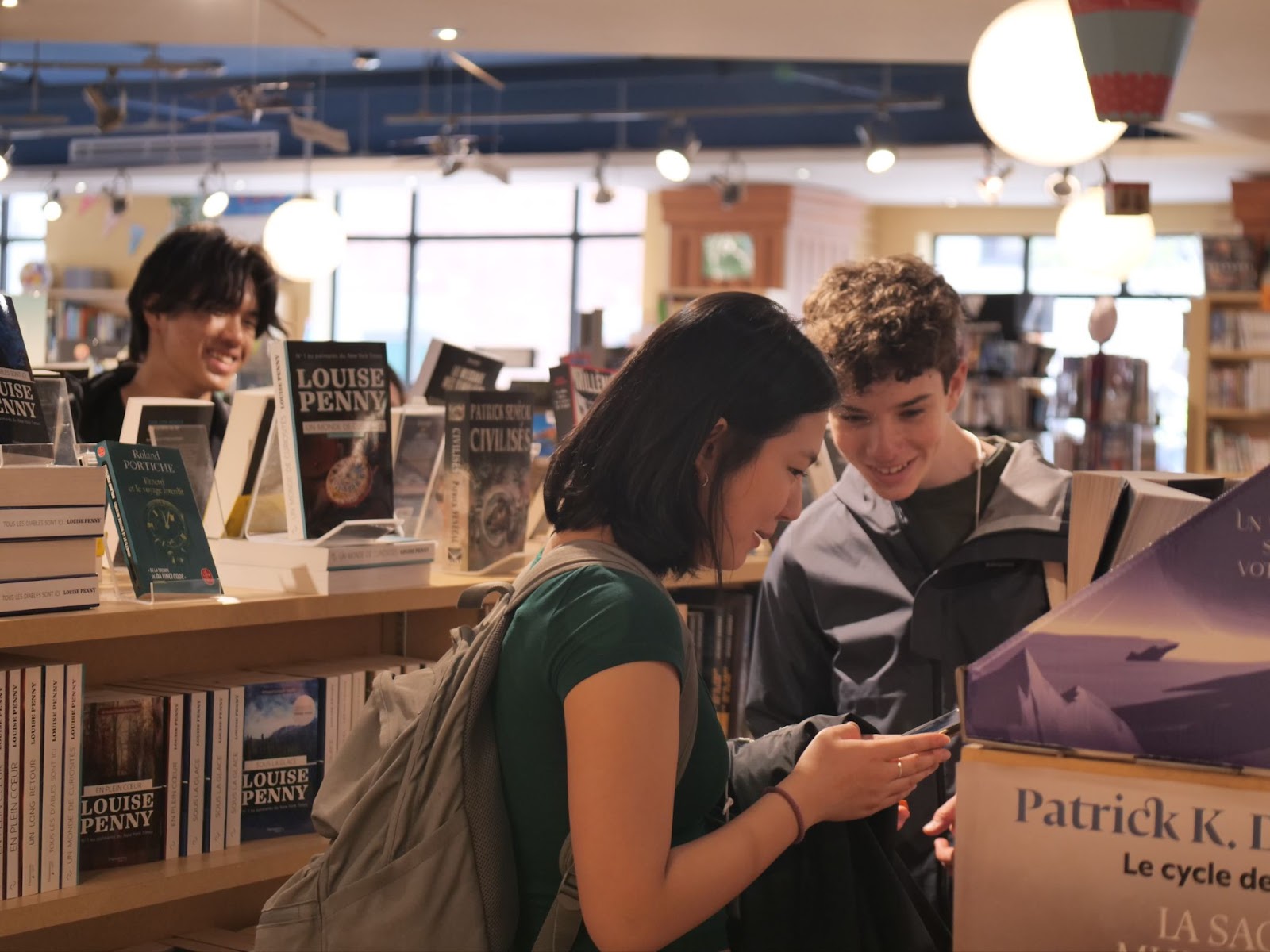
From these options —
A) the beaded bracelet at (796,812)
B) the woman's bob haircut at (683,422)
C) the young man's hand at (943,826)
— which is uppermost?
the woman's bob haircut at (683,422)

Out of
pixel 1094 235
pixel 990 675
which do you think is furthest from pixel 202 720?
pixel 1094 235

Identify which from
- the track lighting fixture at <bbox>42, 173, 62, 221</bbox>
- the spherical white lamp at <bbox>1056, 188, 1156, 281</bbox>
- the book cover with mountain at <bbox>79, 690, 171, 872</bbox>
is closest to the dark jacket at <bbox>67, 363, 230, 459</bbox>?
the book cover with mountain at <bbox>79, 690, 171, 872</bbox>

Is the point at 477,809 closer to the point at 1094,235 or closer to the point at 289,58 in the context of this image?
the point at 1094,235

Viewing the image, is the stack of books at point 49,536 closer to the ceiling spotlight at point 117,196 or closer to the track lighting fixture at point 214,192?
the track lighting fixture at point 214,192

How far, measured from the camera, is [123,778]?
2039 mm

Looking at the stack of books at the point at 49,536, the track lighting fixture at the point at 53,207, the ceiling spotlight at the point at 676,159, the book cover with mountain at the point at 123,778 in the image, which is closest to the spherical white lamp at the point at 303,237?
the ceiling spotlight at the point at 676,159

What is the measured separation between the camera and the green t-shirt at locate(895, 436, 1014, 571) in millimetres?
2135

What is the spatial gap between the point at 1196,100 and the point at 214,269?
6.32m

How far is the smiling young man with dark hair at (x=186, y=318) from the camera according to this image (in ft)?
11.9

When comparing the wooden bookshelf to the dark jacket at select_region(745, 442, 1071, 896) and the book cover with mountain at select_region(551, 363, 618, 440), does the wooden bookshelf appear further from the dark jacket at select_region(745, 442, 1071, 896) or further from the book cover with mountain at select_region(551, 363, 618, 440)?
the book cover with mountain at select_region(551, 363, 618, 440)

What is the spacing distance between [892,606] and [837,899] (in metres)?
0.69

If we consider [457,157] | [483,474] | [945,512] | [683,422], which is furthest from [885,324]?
[457,157]

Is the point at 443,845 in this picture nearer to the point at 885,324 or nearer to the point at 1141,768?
the point at 1141,768

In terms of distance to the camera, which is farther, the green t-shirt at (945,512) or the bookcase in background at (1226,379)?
the bookcase in background at (1226,379)
